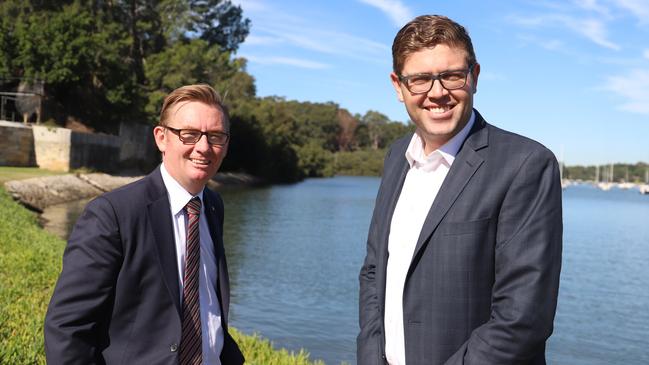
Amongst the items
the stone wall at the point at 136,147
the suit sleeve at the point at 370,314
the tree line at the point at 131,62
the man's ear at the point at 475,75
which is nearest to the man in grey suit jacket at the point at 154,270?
the suit sleeve at the point at 370,314

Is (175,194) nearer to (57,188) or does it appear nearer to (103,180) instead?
(57,188)

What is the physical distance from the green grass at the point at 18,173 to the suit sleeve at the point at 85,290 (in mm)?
22372

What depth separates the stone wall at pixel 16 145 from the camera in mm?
29312

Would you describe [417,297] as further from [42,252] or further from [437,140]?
[42,252]

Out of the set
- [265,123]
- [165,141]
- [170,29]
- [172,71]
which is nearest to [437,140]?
[165,141]

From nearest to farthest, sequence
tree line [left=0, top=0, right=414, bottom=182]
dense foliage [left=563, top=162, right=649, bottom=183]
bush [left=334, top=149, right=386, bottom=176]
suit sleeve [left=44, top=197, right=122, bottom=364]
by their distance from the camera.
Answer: suit sleeve [left=44, top=197, right=122, bottom=364], tree line [left=0, top=0, right=414, bottom=182], bush [left=334, top=149, right=386, bottom=176], dense foliage [left=563, top=162, right=649, bottom=183]

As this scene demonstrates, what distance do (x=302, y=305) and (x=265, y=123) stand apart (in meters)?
52.2

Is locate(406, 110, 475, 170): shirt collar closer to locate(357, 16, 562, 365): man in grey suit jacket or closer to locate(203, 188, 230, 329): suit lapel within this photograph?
locate(357, 16, 562, 365): man in grey suit jacket

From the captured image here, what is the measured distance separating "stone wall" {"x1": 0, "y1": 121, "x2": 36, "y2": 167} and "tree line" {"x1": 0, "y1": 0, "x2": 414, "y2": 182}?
153 inches

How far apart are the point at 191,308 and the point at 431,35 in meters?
1.29

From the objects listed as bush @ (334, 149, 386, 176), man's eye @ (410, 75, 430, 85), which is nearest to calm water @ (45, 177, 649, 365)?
man's eye @ (410, 75, 430, 85)

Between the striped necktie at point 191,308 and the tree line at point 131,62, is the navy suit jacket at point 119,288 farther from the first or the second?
the tree line at point 131,62

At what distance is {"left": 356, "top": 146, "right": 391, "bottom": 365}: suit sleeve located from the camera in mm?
2365

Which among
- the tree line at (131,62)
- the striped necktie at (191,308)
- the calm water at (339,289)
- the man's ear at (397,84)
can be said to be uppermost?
the tree line at (131,62)
